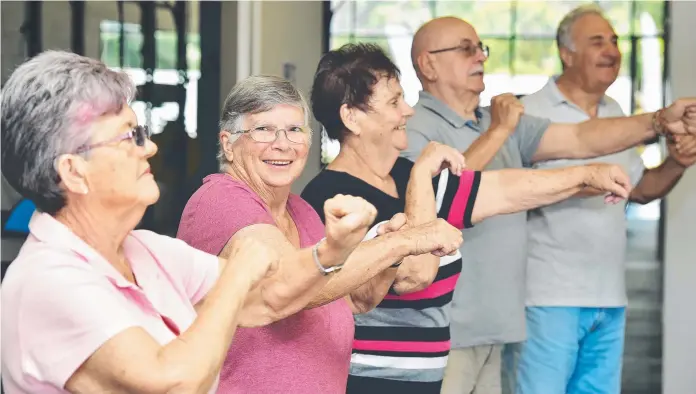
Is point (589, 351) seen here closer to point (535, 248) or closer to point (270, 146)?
point (535, 248)

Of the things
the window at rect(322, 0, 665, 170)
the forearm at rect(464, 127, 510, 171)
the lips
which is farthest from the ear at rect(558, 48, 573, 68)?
the window at rect(322, 0, 665, 170)

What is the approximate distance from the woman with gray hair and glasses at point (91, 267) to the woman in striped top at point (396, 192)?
2.94 ft

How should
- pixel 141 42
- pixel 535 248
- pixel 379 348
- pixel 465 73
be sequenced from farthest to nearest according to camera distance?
pixel 141 42 → pixel 535 248 → pixel 465 73 → pixel 379 348

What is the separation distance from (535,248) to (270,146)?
157 cm

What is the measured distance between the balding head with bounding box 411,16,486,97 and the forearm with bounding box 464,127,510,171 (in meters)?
0.26

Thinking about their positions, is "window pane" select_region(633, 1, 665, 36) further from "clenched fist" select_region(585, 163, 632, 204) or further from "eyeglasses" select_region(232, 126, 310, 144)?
"eyeglasses" select_region(232, 126, 310, 144)

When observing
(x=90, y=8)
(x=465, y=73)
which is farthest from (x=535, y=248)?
(x=90, y=8)

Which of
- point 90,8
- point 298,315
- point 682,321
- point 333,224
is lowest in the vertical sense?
point 682,321

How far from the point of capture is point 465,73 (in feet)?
10.5

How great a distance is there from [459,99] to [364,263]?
1340mm

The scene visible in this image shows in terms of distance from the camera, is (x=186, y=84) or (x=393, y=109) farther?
(x=186, y=84)

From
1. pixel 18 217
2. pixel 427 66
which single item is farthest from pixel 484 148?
pixel 18 217

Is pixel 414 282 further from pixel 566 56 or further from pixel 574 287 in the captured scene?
pixel 566 56

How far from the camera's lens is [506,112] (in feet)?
10.2
